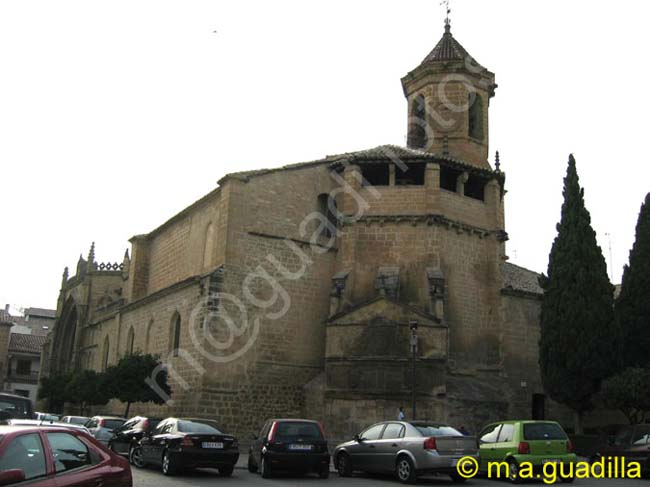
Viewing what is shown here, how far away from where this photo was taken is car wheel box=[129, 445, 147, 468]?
54.8 ft

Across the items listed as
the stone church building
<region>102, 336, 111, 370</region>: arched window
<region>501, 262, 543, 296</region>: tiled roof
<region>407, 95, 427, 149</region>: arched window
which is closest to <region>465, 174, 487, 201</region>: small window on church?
the stone church building

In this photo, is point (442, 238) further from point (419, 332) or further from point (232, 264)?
point (232, 264)

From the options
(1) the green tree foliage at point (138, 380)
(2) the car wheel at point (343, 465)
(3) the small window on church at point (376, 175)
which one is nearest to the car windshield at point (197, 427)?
(2) the car wheel at point (343, 465)

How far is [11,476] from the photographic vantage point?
6.30 meters

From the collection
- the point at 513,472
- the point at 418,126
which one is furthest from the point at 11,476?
the point at 418,126

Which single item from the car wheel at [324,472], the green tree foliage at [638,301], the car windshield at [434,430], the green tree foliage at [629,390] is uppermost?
the green tree foliage at [638,301]

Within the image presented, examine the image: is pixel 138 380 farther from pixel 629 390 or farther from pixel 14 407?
pixel 629 390

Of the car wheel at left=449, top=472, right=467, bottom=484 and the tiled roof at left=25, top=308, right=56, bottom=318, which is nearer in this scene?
the car wheel at left=449, top=472, right=467, bottom=484

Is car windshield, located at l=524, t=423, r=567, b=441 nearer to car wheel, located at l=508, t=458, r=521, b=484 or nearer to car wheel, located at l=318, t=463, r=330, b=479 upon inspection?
car wheel, located at l=508, t=458, r=521, b=484

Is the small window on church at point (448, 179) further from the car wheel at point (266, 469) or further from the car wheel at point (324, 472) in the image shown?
the car wheel at point (266, 469)

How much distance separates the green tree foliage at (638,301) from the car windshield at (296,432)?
1510cm

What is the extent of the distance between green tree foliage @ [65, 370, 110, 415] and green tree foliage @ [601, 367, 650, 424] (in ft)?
63.1

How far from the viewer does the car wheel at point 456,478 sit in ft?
45.3

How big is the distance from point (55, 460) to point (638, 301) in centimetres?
2375
